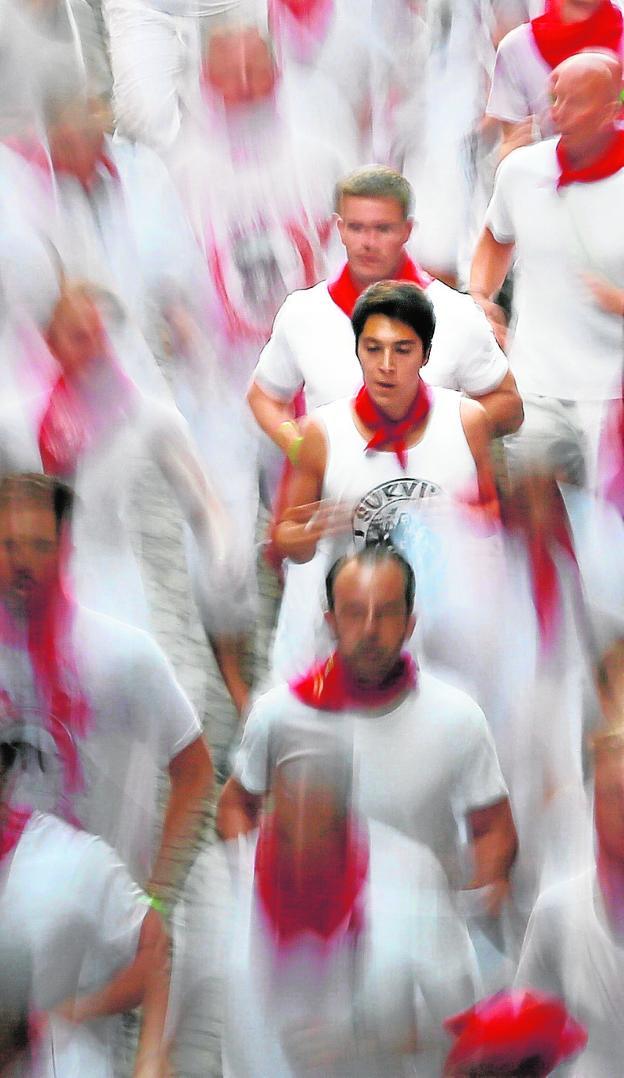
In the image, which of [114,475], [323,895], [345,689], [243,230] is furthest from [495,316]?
[323,895]

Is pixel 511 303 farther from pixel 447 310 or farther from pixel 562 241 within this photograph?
pixel 447 310

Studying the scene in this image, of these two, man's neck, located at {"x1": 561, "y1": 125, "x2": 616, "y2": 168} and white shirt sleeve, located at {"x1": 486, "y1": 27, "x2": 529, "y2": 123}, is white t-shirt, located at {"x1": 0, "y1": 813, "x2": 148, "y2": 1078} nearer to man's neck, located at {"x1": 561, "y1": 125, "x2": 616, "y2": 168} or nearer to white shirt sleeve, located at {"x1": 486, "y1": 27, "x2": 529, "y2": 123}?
man's neck, located at {"x1": 561, "y1": 125, "x2": 616, "y2": 168}

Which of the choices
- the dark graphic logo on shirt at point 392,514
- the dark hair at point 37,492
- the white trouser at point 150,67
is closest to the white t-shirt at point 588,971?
the dark graphic logo on shirt at point 392,514

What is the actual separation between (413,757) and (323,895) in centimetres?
32

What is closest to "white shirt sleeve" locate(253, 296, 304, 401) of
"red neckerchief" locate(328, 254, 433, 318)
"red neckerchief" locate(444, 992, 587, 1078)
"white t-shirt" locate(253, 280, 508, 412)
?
"white t-shirt" locate(253, 280, 508, 412)

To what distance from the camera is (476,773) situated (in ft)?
11.5

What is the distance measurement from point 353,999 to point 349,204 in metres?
1.78

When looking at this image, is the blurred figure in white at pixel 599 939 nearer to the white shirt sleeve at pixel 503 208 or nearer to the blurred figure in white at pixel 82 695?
the blurred figure in white at pixel 82 695

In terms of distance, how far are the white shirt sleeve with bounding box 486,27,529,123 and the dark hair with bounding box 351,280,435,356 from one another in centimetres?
165

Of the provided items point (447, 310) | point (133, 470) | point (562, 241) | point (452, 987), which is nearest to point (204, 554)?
point (133, 470)

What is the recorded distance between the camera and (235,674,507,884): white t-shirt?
347 cm

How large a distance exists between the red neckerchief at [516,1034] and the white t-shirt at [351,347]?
61.2 inches

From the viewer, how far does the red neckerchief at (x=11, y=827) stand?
3291 mm

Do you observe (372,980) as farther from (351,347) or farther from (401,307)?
(351,347)
